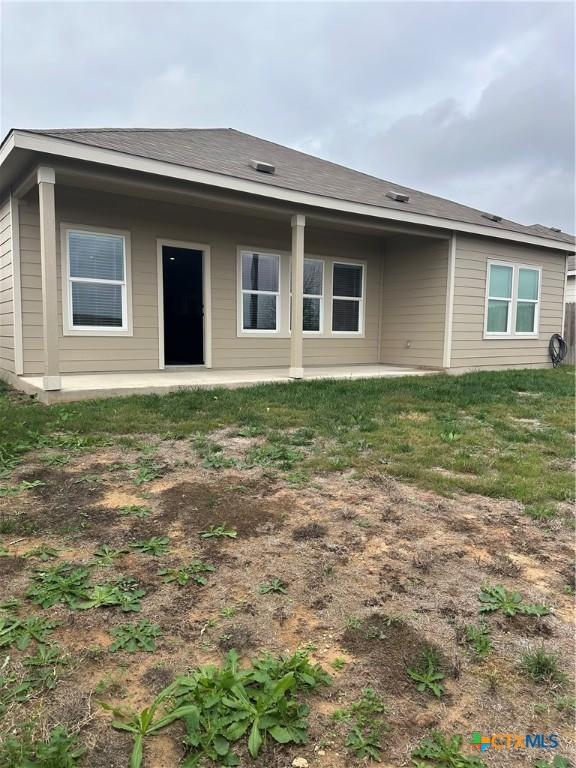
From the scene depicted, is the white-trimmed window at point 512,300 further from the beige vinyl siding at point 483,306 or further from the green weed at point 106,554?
the green weed at point 106,554

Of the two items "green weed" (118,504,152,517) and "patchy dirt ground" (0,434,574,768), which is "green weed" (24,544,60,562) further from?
"green weed" (118,504,152,517)

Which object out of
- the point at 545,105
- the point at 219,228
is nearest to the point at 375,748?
the point at 219,228

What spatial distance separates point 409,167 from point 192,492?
4651 centimetres

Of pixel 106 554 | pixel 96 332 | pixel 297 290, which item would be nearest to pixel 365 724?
pixel 106 554

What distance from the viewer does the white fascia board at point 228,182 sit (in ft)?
17.8

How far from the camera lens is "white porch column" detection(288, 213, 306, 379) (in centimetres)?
741

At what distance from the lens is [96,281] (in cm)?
740

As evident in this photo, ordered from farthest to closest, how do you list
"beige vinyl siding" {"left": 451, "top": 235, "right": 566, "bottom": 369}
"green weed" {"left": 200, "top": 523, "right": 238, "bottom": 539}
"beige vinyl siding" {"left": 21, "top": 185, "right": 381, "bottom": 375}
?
1. "beige vinyl siding" {"left": 451, "top": 235, "right": 566, "bottom": 369}
2. "beige vinyl siding" {"left": 21, "top": 185, "right": 381, "bottom": 375}
3. "green weed" {"left": 200, "top": 523, "right": 238, "bottom": 539}

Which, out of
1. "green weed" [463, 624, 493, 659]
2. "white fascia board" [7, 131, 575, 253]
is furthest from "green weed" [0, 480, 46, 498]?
"white fascia board" [7, 131, 575, 253]

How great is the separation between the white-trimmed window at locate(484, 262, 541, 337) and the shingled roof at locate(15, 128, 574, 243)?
78cm

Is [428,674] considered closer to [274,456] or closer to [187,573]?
[187,573]

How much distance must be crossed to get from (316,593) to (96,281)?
6.47m

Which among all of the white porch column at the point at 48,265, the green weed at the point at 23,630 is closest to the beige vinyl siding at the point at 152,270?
the white porch column at the point at 48,265

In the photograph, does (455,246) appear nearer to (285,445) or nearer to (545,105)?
(285,445)
